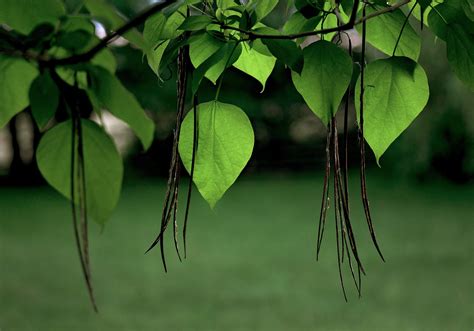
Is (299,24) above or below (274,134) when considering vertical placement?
above

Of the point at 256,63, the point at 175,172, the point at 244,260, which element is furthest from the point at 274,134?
the point at 175,172

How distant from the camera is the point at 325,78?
333mm

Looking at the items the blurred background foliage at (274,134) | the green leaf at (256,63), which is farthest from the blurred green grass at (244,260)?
the green leaf at (256,63)

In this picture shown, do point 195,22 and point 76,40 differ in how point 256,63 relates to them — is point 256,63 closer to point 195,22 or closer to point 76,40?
point 195,22

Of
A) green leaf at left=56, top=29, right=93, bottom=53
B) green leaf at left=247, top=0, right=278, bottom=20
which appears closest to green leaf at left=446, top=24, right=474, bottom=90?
green leaf at left=247, top=0, right=278, bottom=20

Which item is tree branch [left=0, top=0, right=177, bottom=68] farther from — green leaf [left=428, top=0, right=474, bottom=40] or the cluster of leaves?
green leaf [left=428, top=0, right=474, bottom=40]

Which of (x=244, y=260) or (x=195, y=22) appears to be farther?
(x=244, y=260)

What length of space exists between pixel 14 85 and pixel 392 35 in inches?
8.5

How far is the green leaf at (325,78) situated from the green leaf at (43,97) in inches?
4.8

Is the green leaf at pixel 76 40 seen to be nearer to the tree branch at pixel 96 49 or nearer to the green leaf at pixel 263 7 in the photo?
the tree branch at pixel 96 49

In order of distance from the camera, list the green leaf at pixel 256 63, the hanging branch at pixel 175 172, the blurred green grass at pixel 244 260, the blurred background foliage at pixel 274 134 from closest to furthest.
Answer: the hanging branch at pixel 175 172, the green leaf at pixel 256 63, the blurred green grass at pixel 244 260, the blurred background foliage at pixel 274 134

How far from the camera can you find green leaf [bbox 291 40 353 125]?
1.08 ft

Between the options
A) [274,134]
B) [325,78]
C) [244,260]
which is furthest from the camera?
[274,134]

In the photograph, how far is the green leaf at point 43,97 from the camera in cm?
27
